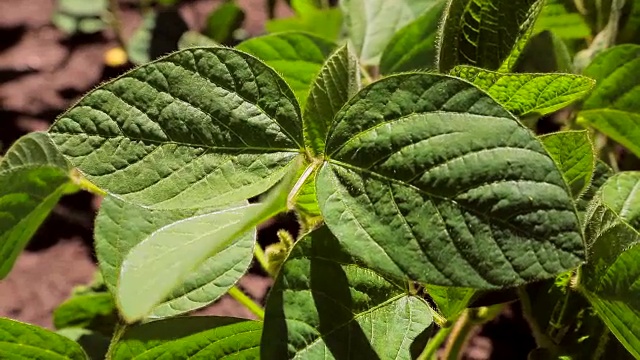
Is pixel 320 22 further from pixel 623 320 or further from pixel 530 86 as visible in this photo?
pixel 623 320

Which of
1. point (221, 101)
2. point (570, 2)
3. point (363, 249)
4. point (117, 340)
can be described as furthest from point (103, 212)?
point (570, 2)

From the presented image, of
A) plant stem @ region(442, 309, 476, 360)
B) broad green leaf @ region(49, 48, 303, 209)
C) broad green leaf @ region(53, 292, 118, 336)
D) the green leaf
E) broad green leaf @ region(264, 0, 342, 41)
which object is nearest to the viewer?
broad green leaf @ region(49, 48, 303, 209)

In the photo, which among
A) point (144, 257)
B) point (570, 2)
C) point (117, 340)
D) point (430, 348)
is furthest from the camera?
point (570, 2)

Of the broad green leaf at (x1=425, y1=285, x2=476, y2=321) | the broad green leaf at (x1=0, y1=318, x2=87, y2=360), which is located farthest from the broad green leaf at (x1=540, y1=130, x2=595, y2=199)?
the broad green leaf at (x1=0, y1=318, x2=87, y2=360)

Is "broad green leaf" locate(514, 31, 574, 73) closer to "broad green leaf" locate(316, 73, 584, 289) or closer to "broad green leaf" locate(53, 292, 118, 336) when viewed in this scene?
"broad green leaf" locate(316, 73, 584, 289)

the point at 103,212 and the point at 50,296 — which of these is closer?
the point at 103,212

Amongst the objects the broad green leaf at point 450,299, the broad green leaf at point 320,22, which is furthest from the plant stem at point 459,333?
the broad green leaf at point 320,22

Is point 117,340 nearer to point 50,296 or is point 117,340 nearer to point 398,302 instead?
point 398,302
